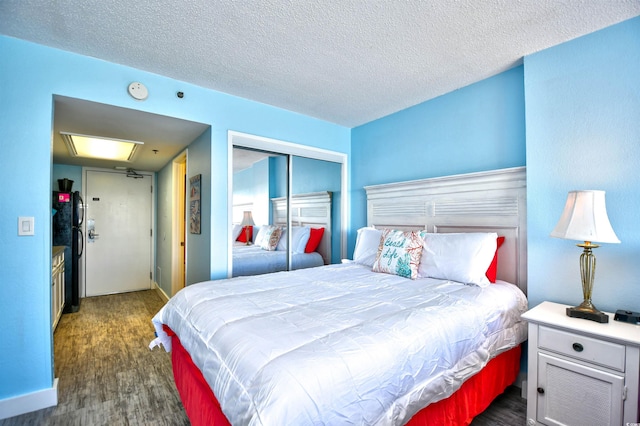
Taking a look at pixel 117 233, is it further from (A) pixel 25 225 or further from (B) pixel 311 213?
(B) pixel 311 213

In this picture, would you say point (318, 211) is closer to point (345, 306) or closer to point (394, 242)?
point (394, 242)

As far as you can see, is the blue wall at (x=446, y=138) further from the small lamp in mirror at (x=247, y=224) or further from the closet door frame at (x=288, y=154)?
the small lamp in mirror at (x=247, y=224)

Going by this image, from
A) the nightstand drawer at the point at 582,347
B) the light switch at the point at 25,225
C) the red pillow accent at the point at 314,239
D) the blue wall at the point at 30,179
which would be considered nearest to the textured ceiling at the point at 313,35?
the blue wall at the point at 30,179

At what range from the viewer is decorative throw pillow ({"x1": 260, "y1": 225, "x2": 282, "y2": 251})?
3.31 meters

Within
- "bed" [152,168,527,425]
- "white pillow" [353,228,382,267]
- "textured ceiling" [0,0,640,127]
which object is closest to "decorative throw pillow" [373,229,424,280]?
"bed" [152,168,527,425]

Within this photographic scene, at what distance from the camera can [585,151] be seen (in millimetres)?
1931

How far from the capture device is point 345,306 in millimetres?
1649

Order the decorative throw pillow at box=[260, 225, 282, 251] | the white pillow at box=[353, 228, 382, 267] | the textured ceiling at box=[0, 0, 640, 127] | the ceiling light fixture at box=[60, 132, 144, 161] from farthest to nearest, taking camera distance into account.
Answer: the decorative throw pillow at box=[260, 225, 282, 251]
the ceiling light fixture at box=[60, 132, 144, 161]
the white pillow at box=[353, 228, 382, 267]
the textured ceiling at box=[0, 0, 640, 127]

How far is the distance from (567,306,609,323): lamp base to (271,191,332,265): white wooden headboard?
2.46 m

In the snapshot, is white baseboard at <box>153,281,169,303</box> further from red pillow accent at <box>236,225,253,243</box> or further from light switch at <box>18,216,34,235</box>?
light switch at <box>18,216,34,235</box>

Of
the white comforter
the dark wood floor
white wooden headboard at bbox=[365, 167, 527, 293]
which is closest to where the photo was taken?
the white comforter

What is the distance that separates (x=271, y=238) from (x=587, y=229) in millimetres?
2676

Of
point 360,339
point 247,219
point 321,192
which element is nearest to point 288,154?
point 321,192

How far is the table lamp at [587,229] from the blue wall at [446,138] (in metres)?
0.73
